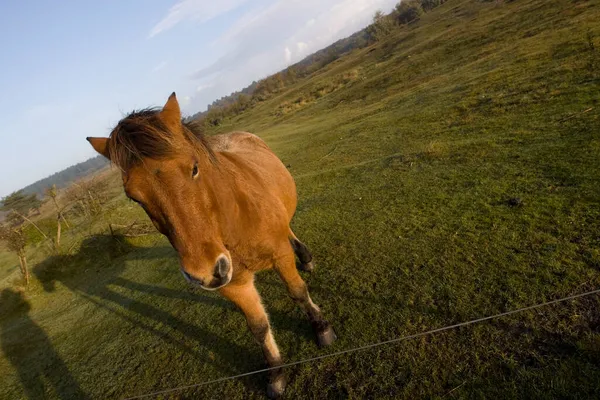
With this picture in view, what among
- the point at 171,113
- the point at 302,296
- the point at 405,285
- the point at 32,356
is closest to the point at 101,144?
the point at 171,113

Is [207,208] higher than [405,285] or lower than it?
higher

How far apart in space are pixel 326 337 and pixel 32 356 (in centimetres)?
605

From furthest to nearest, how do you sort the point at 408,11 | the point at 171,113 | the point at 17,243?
the point at 408,11
the point at 17,243
the point at 171,113

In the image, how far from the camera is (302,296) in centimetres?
378

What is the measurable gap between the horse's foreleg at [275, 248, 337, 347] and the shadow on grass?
354 cm

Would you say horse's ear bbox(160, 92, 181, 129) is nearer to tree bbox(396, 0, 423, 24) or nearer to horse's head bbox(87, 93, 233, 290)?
horse's head bbox(87, 93, 233, 290)

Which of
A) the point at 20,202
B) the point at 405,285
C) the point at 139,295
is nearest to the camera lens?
the point at 405,285

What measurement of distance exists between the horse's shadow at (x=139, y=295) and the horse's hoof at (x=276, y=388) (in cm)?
22

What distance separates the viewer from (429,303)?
3.74 metres

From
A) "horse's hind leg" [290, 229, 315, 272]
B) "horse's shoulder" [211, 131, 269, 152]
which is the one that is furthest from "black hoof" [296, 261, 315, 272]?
"horse's shoulder" [211, 131, 269, 152]

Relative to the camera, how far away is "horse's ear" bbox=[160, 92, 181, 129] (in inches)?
101

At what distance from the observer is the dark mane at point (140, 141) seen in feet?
7.39

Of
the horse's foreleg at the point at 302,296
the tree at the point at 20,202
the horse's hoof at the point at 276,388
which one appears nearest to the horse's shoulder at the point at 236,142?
the horse's foreleg at the point at 302,296

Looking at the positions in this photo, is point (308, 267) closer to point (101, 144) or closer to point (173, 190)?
point (173, 190)
